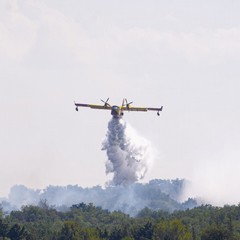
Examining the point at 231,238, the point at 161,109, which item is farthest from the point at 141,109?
the point at 231,238

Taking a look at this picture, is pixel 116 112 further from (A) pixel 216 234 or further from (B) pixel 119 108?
(A) pixel 216 234

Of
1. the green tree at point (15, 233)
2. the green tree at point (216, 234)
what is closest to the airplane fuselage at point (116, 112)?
the green tree at point (216, 234)

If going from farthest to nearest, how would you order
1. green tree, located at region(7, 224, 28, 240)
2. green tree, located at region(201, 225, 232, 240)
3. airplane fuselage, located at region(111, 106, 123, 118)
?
green tree, located at region(7, 224, 28, 240)
green tree, located at region(201, 225, 232, 240)
airplane fuselage, located at region(111, 106, 123, 118)

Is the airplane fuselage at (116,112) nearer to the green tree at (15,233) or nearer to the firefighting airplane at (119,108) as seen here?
the firefighting airplane at (119,108)

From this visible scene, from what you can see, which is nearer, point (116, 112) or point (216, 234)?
point (116, 112)

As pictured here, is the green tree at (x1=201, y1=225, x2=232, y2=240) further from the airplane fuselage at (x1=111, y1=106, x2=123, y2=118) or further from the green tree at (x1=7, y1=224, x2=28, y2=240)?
the green tree at (x1=7, y1=224, x2=28, y2=240)

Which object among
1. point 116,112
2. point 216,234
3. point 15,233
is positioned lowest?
point 15,233

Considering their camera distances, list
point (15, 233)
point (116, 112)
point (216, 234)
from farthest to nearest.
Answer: point (15, 233), point (216, 234), point (116, 112)

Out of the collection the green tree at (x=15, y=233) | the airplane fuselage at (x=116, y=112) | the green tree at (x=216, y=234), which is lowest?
the green tree at (x=15, y=233)

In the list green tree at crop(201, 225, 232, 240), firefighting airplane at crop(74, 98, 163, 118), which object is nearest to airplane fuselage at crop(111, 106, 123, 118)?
firefighting airplane at crop(74, 98, 163, 118)

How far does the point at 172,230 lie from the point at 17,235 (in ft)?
128

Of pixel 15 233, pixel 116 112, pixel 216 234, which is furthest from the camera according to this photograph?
pixel 15 233

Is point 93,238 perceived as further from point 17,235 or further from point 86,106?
point 86,106

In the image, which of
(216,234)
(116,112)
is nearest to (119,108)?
(116,112)
